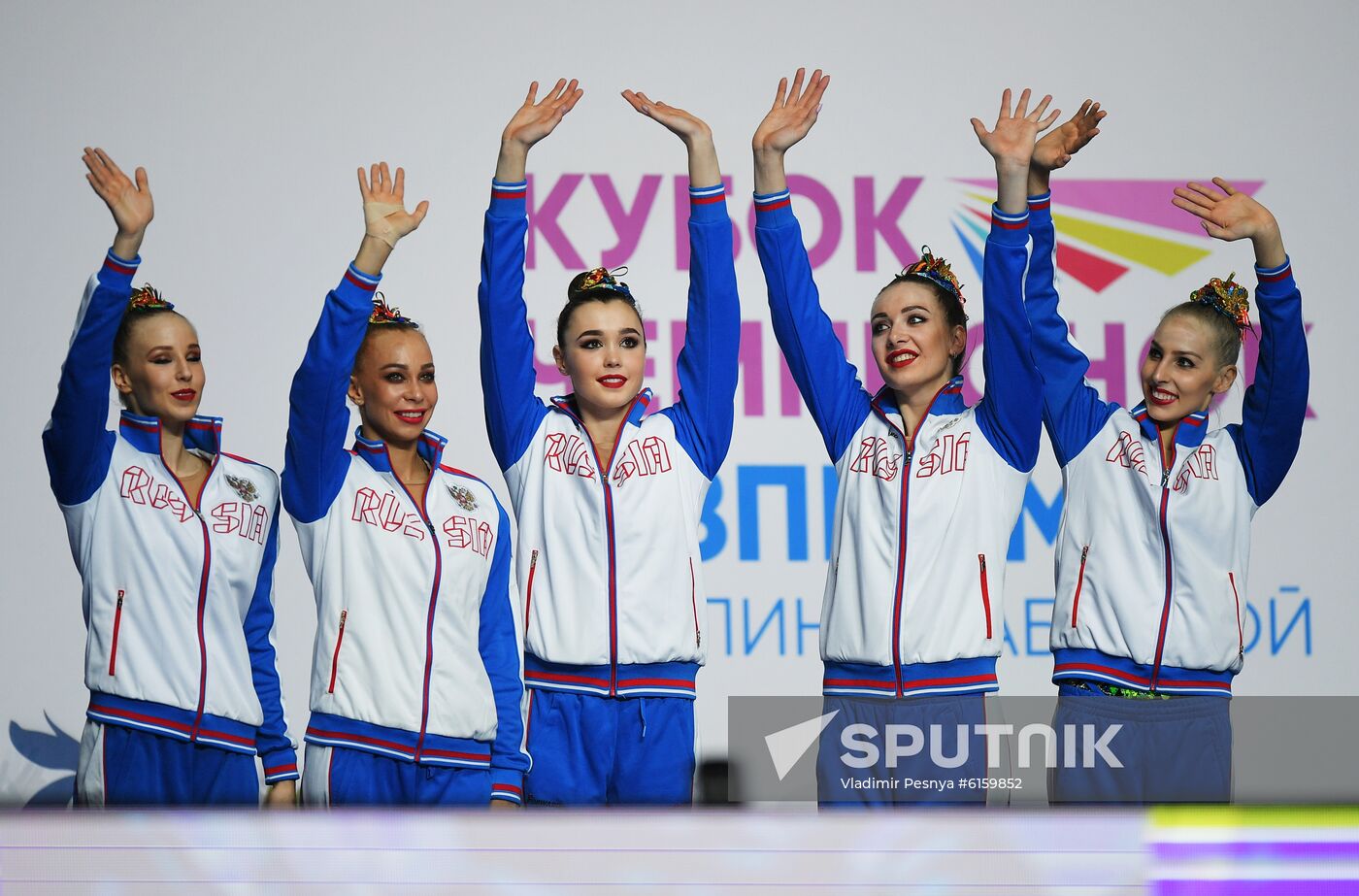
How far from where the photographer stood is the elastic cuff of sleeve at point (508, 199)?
10.3 feet

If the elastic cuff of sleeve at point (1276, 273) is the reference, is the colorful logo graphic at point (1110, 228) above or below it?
above

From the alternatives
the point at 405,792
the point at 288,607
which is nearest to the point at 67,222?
the point at 288,607

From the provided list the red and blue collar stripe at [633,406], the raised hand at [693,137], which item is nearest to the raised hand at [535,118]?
the raised hand at [693,137]

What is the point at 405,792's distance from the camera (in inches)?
122

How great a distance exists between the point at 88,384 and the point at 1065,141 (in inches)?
83.4

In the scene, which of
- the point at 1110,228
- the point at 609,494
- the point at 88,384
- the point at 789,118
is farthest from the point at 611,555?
the point at 1110,228

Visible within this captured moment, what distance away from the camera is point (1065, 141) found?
3287mm

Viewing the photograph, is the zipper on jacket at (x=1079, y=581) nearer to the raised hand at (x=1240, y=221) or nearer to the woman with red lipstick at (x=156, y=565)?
the raised hand at (x=1240, y=221)

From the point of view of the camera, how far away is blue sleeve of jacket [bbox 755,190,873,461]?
3.20 metres

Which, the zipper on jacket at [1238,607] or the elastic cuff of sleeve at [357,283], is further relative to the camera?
the zipper on jacket at [1238,607]

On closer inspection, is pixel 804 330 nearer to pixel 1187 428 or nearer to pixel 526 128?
pixel 526 128

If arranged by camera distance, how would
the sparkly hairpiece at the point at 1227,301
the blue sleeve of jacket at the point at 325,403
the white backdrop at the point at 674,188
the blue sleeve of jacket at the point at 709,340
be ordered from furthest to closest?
1. the white backdrop at the point at 674,188
2. the sparkly hairpiece at the point at 1227,301
3. the blue sleeve of jacket at the point at 709,340
4. the blue sleeve of jacket at the point at 325,403

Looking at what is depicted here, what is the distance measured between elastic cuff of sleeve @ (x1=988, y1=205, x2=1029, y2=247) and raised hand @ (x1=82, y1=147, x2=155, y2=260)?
5.80 ft

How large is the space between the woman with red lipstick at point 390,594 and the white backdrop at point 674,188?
2.64 ft
